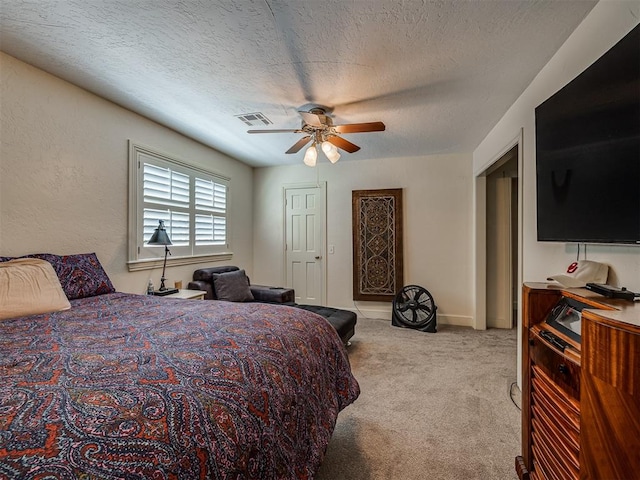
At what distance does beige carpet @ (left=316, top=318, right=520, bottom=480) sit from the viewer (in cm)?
161

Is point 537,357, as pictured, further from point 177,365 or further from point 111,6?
point 111,6

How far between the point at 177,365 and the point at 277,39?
1.86 m

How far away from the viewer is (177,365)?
971 mm

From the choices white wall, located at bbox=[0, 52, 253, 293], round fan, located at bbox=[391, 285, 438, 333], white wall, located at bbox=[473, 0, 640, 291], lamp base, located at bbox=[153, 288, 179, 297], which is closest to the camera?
white wall, located at bbox=[473, 0, 640, 291]

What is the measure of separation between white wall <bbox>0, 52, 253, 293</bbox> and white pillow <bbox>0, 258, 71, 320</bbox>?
15.4 inches

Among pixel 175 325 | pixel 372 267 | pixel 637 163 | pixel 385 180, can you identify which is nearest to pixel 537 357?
pixel 637 163

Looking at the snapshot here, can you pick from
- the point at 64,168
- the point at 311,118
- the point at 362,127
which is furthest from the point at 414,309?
the point at 64,168

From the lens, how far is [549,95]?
1961 millimetres

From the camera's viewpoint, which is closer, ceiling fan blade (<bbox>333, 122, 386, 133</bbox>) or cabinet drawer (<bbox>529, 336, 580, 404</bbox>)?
cabinet drawer (<bbox>529, 336, 580, 404</bbox>)

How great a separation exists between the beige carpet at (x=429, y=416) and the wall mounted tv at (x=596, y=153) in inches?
50.3

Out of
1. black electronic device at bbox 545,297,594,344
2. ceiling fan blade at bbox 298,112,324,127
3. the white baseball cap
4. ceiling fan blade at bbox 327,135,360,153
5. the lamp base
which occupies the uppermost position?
ceiling fan blade at bbox 298,112,324,127

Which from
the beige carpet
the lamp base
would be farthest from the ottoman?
the lamp base

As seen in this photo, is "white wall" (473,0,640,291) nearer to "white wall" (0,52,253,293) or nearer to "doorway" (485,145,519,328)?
"doorway" (485,145,519,328)

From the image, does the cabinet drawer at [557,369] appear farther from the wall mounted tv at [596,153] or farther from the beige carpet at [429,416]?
the beige carpet at [429,416]
